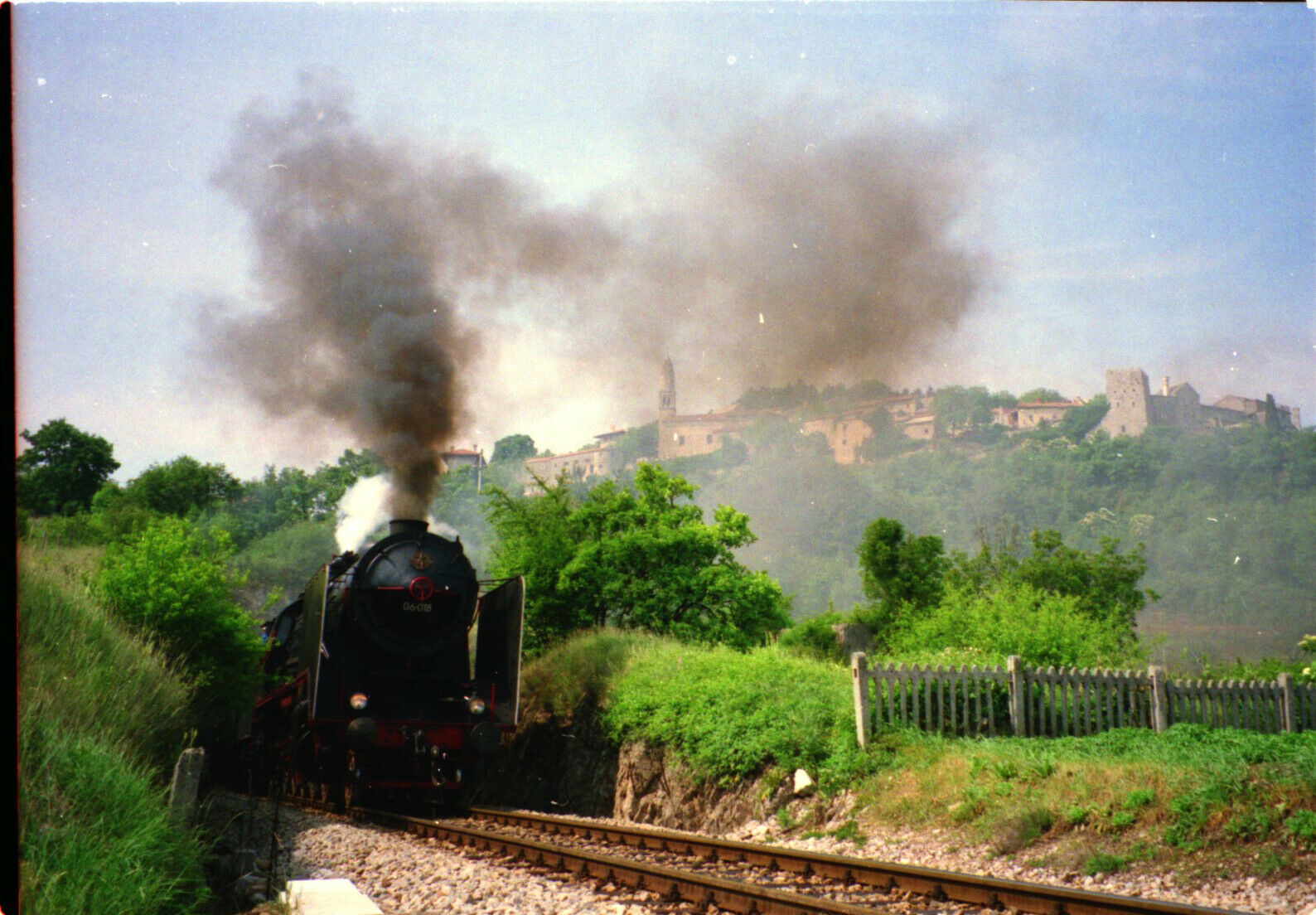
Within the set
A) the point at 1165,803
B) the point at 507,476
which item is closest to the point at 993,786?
the point at 1165,803

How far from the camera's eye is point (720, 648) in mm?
14789

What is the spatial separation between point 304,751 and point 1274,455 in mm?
83847

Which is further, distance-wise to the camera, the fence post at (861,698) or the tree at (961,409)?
the tree at (961,409)

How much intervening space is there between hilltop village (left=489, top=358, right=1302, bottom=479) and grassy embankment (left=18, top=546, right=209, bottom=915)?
76597 mm

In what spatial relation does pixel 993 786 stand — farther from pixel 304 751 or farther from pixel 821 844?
pixel 304 751

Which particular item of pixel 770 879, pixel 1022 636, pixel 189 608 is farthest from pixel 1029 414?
pixel 770 879

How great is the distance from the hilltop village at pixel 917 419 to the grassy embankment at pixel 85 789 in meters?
76.6

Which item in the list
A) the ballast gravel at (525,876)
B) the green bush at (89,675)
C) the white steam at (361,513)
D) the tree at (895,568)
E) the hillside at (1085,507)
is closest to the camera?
the ballast gravel at (525,876)

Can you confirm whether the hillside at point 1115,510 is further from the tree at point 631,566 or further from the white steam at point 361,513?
the white steam at point 361,513

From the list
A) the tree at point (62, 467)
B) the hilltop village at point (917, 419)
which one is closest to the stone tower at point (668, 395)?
the hilltop village at point (917, 419)

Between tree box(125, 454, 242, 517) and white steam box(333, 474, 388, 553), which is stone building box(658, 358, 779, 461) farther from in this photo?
white steam box(333, 474, 388, 553)

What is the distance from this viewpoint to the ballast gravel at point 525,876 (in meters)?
5.79

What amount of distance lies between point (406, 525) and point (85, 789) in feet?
22.2

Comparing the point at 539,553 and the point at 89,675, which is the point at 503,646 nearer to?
the point at 89,675
